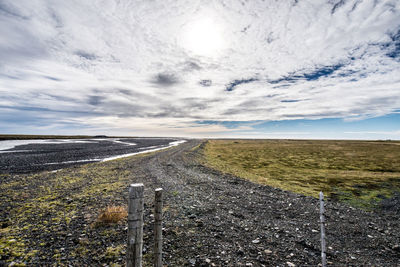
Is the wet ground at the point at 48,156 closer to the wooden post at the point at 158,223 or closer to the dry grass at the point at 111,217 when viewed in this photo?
the dry grass at the point at 111,217

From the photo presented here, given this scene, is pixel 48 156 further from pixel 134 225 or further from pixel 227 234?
pixel 134 225

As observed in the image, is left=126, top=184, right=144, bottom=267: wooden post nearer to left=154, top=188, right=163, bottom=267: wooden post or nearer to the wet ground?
left=154, top=188, right=163, bottom=267: wooden post

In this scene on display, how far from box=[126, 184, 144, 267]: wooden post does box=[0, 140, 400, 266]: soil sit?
2.04 m

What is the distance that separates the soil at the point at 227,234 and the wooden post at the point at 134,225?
80.1 inches

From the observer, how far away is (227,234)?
846 centimetres

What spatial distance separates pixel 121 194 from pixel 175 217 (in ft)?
20.0

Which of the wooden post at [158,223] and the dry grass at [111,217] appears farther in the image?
the dry grass at [111,217]

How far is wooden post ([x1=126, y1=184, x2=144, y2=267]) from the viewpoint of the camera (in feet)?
15.4

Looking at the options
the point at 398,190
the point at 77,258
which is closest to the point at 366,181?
the point at 398,190

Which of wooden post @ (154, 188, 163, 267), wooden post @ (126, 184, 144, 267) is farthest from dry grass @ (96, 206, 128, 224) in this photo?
wooden post @ (126, 184, 144, 267)

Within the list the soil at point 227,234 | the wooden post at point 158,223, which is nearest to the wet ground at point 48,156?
the soil at point 227,234

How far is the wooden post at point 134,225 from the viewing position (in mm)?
4684

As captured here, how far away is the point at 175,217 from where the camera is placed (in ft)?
33.1

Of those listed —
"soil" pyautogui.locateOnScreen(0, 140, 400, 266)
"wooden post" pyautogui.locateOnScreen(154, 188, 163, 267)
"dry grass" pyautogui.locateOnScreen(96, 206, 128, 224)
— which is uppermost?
"wooden post" pyautogui.locateOnScreen(154, 188, 163, 267)
